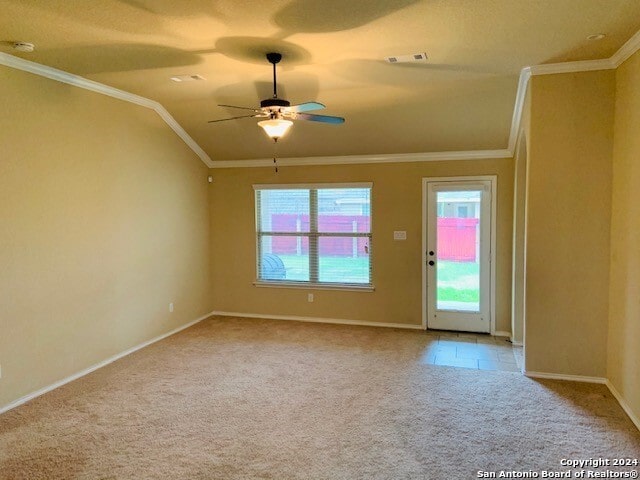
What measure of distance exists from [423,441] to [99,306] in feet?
11.0

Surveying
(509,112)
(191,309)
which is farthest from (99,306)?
(509,112)

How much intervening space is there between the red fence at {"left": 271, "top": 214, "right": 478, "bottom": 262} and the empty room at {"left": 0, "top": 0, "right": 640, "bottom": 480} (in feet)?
0.12

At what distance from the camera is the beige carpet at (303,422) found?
267 cm

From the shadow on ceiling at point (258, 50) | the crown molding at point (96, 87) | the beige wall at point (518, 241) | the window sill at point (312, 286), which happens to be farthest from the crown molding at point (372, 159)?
the shadow on ceiling at point (258, 50)

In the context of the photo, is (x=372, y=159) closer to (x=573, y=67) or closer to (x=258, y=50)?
(x=573, y=67)

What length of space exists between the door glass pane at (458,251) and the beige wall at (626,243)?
6.53ft

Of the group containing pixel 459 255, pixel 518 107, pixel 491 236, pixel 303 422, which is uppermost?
pixel 518 107

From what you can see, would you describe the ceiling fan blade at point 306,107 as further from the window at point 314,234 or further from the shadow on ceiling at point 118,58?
the window at point 314,234

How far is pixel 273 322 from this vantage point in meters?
6.16

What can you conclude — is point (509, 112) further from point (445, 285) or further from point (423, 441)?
point (423, 441)

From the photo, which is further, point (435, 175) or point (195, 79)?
point (435, 175)

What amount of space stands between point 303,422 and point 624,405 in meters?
2.47

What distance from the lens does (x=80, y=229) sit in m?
4.13

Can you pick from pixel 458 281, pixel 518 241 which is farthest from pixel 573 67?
pixel 458 281
